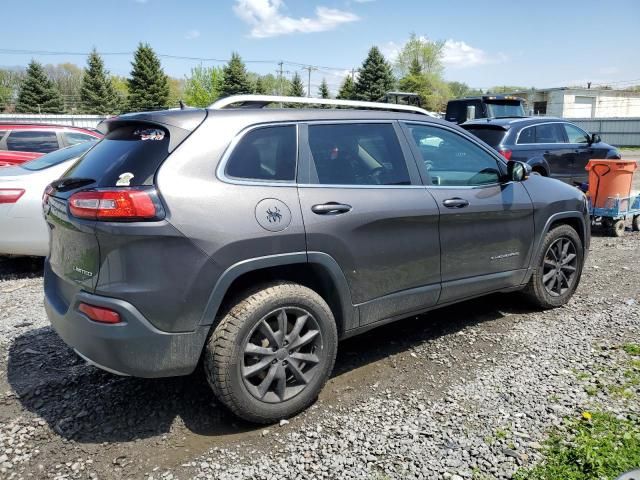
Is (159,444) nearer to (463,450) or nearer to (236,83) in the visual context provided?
(463,450)

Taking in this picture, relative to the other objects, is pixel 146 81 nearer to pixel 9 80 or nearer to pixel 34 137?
pixel 9 80

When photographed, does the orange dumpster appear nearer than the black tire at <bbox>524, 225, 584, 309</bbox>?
No

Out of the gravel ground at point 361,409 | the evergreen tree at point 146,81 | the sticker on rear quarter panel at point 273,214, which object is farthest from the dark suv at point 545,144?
the evergreen tree at point 146,81

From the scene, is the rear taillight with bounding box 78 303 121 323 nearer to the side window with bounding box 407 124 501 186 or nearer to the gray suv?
the gray suv

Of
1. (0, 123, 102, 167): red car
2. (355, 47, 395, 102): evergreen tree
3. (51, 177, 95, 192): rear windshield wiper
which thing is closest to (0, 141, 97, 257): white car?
(51, 177, 95, 192): rear windshield wiper

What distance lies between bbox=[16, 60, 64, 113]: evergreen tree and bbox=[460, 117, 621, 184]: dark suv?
4973 cm

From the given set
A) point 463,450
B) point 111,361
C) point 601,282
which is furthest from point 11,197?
point 601,282

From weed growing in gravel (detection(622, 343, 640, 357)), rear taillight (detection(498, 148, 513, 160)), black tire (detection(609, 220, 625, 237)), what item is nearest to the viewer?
weed growing in gravel (detection(622, 343, 640, 357))

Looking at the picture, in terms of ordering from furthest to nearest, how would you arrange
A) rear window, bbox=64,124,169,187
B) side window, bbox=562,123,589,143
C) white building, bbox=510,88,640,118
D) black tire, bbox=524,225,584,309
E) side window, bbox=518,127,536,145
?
white building, bbox=510,88,640,118 < side window, bbox=562,123,589,143 < side window, bbox=518,127,536,145 < black tire, bbox=524,225,584,309 < rear window, bbox=64,124,169,187

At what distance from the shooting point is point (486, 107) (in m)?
13.7

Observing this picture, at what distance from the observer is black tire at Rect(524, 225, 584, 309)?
4.60 m

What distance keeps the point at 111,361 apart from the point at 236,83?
5660 cm

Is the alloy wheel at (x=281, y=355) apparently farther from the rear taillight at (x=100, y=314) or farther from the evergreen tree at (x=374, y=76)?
the evergreen tree at (x=374, y=76)

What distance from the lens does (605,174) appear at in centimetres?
807
